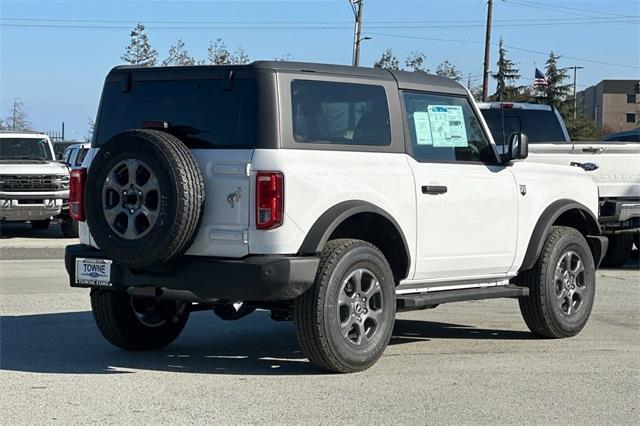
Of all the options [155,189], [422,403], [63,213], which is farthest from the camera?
[63,213]

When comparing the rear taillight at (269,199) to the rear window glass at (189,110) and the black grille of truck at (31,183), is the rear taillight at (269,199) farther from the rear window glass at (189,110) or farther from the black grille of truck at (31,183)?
the black grille of truck at (31,183)

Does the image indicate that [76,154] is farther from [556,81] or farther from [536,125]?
[556,81]

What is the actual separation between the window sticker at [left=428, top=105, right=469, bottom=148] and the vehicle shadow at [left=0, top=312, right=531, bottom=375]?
174cm

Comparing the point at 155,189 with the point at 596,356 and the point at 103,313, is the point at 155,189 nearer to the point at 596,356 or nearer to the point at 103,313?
the point at 103,313

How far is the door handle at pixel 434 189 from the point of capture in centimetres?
770

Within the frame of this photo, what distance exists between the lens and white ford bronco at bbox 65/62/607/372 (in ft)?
22.3

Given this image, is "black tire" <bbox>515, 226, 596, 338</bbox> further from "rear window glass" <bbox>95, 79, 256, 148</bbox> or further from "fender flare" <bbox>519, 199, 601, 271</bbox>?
"rear window glass" <bbox>95, 79, 256, 148</bbox>

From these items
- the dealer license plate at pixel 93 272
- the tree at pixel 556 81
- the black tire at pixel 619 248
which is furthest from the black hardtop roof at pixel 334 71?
the tree at pixel 556 81

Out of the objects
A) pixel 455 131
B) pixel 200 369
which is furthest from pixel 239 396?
pixel 455 131

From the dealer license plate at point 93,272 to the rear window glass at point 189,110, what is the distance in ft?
3.02

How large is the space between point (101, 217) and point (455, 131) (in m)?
2.86

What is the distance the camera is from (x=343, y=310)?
714 cm

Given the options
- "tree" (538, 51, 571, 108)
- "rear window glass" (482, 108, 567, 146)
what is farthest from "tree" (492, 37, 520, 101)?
"rear window glass" (482, 108, 567, 146)

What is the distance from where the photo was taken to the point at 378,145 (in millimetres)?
7523
